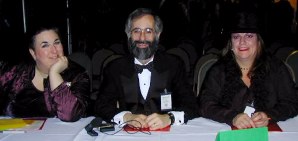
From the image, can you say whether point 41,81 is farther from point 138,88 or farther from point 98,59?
point 98,59

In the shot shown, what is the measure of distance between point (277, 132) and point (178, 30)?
398 inches

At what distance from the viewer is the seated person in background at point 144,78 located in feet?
10.6

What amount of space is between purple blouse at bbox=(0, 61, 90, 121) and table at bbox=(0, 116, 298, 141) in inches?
12.1

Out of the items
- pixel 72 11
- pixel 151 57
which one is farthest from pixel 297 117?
pixel 72 11

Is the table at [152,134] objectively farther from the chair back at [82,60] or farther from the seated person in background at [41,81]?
the chair back at [82,60]

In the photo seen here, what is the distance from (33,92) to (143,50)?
1.00m

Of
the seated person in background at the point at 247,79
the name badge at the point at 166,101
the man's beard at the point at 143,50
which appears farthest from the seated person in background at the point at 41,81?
the seated person in background at the point at 247,79

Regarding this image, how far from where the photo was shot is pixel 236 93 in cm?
325

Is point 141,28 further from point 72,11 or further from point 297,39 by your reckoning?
point 297,39

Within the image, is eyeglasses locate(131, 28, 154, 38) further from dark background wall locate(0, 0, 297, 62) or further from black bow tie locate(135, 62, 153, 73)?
dark background wall locate(0, 0, 297, 62)

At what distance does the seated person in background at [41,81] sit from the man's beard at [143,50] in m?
0.49

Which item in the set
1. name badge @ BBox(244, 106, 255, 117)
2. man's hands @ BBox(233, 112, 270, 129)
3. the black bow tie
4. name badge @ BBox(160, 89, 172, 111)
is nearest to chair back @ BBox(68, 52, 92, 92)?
the black bow tie

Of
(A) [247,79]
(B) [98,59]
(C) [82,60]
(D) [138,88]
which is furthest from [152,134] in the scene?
(B) [98,59]

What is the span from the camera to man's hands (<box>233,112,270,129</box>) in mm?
2645
